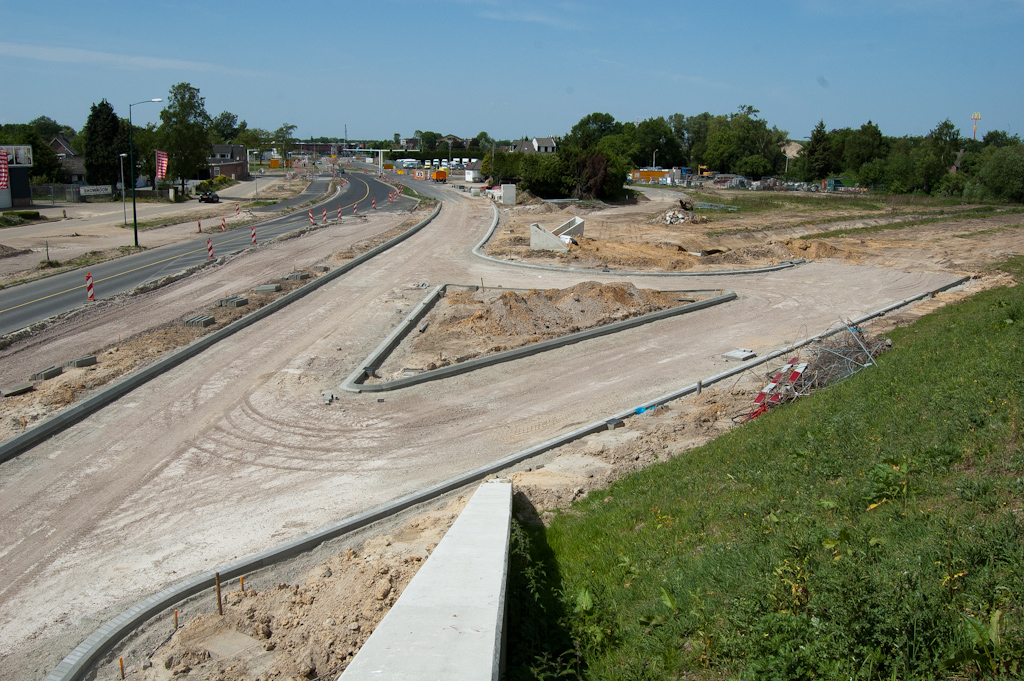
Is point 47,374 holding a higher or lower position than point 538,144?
lower

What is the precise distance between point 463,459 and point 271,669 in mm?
5967

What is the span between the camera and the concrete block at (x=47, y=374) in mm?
16859

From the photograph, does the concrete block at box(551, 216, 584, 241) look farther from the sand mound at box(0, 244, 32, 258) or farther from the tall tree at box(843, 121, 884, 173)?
the tall tree at box(843, 121, 884, 173)

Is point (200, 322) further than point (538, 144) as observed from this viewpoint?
No

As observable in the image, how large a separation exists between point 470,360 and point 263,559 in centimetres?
932

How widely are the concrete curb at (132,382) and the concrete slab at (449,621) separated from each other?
9.50 meters

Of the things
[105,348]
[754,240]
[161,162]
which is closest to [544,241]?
[754,240]

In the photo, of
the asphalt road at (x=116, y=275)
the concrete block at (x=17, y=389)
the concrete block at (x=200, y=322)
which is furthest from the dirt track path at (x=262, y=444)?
the asphalt road at (x=116, y=275)

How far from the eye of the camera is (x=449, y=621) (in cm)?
629

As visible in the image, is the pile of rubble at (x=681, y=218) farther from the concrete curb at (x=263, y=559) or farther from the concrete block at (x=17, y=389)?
the concrete block at (x=17, y=389)

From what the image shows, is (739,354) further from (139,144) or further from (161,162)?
(139,144)

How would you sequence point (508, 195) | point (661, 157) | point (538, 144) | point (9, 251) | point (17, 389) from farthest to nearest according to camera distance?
point (538, 144), point (661, 157), point (508, 195), point (9, 251), point (17, 389)

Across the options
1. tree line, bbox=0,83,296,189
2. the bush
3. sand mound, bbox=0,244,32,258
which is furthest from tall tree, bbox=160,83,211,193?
the bush

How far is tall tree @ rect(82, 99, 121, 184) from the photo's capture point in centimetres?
7056
